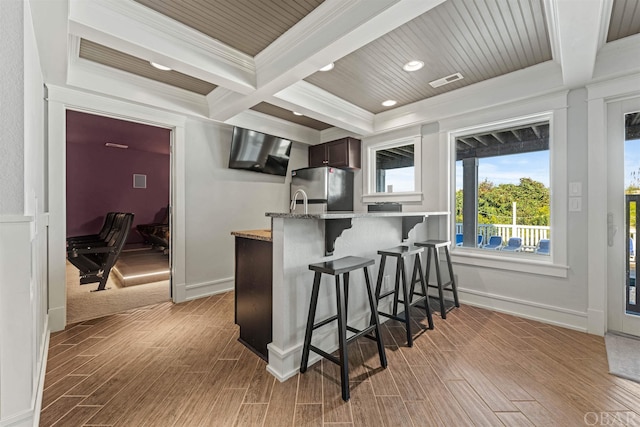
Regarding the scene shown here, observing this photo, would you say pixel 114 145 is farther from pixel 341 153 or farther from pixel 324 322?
pixel 324 322

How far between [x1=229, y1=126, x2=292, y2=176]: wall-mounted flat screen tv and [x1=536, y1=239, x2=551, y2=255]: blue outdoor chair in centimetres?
359

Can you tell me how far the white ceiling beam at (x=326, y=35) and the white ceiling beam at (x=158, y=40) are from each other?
0.81 feet

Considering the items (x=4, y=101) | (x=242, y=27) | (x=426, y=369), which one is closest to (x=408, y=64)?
(x=242, y=27)

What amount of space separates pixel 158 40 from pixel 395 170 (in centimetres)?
331

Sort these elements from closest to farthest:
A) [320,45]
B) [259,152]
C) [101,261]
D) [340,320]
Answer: [340,320] < [320,45] < [259,152] < [101,261]

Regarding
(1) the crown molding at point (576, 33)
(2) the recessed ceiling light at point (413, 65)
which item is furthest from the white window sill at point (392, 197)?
(1) the crown molding at point (576, 33)

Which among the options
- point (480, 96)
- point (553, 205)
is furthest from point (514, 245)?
point (480, 96)

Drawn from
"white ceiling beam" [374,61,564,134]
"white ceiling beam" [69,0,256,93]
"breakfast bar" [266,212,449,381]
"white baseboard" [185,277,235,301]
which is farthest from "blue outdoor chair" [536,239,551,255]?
"white baseboard" [185,277,235,301]

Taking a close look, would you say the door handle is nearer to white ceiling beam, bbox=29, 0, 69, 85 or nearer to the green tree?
the green tree

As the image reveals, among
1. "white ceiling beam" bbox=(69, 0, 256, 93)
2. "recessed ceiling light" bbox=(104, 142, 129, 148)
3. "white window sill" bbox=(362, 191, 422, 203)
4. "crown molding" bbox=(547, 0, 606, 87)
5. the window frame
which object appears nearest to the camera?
"crown molding" bbox=(547, 0, 606, 87)

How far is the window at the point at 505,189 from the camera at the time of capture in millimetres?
2980

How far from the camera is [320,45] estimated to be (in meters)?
2.03

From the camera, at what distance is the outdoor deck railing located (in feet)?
9.77

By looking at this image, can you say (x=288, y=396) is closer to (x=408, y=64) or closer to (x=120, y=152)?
(x=408, y=64)
